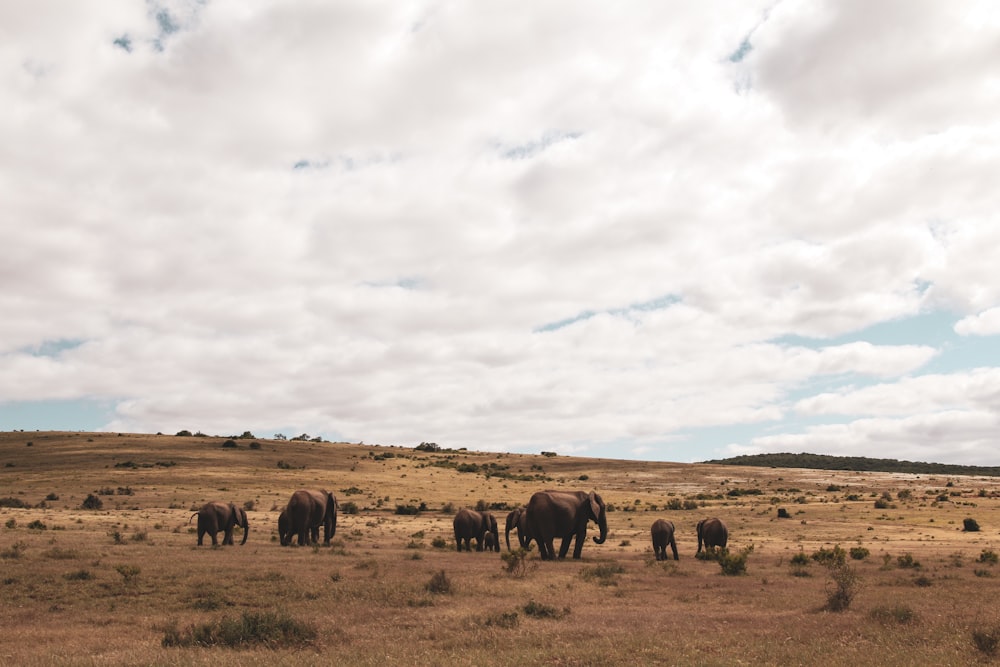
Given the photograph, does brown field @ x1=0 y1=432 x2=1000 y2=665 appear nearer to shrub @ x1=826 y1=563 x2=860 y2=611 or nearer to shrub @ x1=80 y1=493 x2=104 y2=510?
shrub @ x1=826 y1=563 x2=860 y2=611

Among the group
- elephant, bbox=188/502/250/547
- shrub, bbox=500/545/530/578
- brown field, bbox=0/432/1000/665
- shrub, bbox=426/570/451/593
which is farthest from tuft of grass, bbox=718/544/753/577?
elephant, bbox=188/502/250/547

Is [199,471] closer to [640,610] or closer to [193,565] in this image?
[193,565]

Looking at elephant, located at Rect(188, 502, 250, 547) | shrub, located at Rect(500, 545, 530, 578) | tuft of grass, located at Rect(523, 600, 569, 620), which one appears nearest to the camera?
tuft of grass, located at Rect(523, 600, 569, 620)

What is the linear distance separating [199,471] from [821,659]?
70504mm

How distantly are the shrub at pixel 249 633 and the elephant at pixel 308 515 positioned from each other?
17606 millimetres

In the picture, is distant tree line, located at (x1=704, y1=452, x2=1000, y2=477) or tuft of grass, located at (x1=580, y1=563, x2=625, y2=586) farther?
distant tree line, located at (x1=704, y1=452, x2=1000, y2=477)

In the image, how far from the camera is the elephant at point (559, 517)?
31797 mm

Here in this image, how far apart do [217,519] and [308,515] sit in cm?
383

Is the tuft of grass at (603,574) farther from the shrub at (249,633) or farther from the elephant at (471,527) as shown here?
the shrub at (249,633)

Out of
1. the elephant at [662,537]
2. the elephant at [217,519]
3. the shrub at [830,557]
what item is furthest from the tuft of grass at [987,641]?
the elephant at [217,519]

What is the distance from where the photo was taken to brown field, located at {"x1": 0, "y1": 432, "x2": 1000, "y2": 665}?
13.6 meters

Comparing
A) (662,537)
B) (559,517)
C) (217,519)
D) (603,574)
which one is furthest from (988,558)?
(217,519)

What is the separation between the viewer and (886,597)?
2123cm

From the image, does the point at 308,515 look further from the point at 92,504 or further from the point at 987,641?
the point at 987,641
